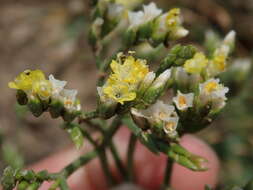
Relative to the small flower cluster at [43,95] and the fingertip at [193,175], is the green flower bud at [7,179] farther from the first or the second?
the fingertip at [193,175]

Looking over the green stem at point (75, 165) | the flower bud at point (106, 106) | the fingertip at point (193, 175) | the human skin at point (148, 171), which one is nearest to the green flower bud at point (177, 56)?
the flower bud at point (106, 106)

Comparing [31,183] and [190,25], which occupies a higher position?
[190,25]

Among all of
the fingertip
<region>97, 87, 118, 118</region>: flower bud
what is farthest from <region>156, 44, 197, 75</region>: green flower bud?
the fingertip

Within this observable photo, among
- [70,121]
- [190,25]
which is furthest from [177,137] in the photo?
[190,25]

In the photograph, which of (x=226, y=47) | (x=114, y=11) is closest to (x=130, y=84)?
(x=114, y=11)

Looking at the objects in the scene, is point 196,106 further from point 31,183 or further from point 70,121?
point 31,183

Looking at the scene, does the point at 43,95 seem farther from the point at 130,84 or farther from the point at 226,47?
the point at 226,47
